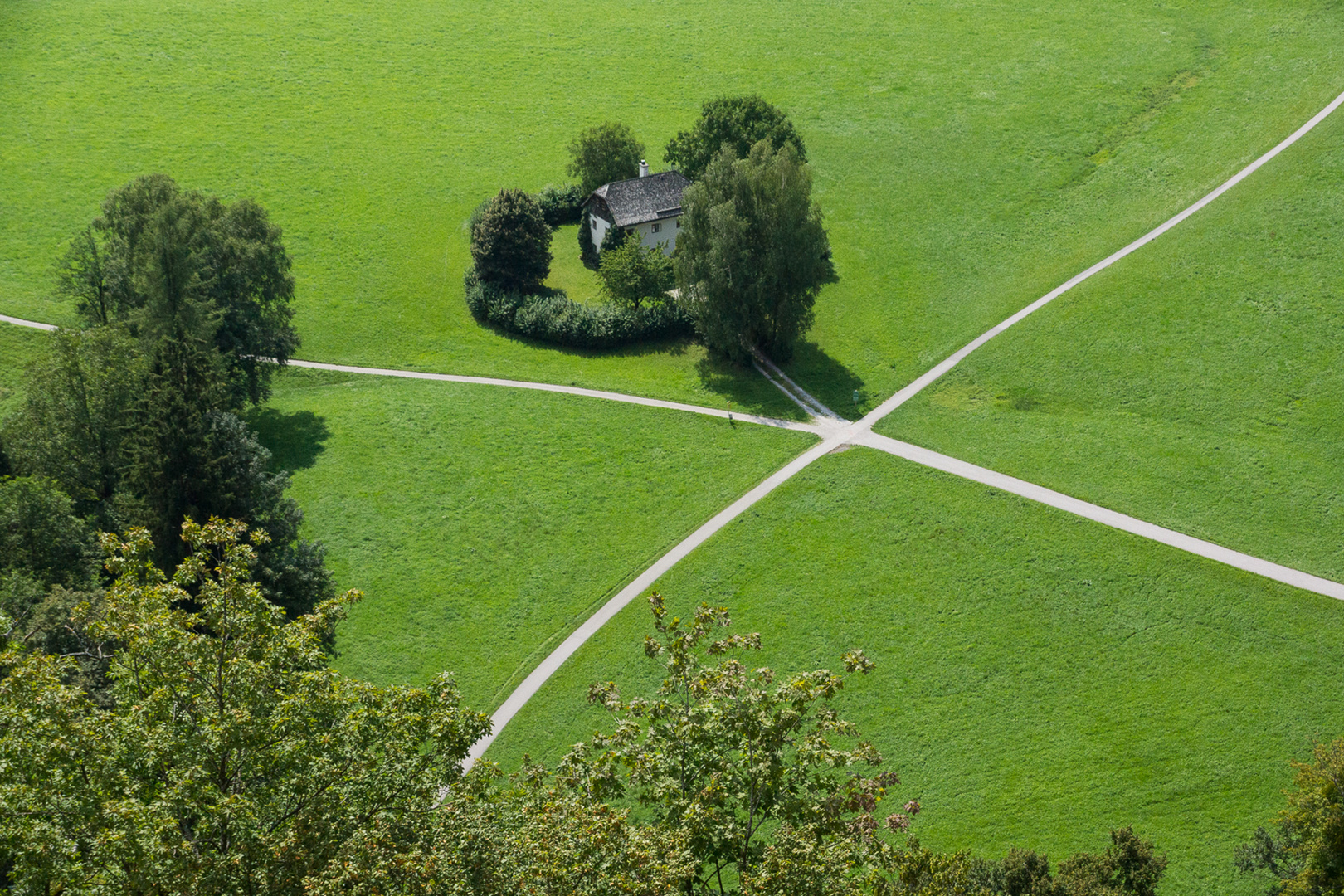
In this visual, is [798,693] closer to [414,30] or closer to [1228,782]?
[1228,782]

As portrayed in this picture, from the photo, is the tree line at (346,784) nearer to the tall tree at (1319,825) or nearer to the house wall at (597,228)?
the tall tree at (1319,825)

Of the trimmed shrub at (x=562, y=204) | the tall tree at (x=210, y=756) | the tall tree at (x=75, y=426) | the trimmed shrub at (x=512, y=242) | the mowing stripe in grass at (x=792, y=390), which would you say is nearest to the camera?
the tall tree at (x=210, y=756)

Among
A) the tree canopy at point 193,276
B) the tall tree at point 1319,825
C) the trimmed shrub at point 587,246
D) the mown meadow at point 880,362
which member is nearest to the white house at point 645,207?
the trimmed shrub at point 587,246

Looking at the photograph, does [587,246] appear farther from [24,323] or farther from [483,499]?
[24,323]

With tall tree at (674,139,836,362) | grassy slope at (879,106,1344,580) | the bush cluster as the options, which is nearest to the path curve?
grassy slope at (879,106,1344,580)

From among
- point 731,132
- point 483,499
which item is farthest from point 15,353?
point 731,132

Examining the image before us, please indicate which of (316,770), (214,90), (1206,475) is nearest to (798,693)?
(316,770)
